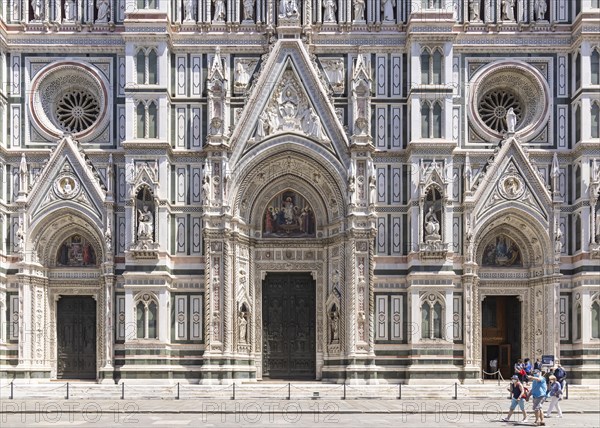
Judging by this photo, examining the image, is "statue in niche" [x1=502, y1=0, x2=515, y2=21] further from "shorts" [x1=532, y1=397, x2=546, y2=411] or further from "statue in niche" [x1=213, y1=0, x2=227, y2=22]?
"shorts" [x1=532, y1=397, x2=546, y2=411]

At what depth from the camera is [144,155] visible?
41.7m

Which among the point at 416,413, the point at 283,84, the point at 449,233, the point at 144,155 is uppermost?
the point at 283,84

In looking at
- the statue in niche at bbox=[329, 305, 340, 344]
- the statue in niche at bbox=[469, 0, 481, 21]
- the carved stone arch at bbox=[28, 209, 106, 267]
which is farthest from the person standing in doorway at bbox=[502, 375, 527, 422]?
the carved stone arch at bbox=[28, 209, 106, 267]

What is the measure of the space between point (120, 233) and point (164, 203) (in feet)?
8.03

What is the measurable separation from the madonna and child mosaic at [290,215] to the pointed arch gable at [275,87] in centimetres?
281

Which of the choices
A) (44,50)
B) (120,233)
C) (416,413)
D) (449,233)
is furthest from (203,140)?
(416,413)

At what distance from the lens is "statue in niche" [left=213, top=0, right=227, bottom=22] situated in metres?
43.0

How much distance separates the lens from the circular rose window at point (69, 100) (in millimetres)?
42812

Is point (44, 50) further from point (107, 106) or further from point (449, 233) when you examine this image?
point (449, 233)

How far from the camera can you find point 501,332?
1746 inches

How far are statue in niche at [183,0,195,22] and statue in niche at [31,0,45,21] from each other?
6.22 metres

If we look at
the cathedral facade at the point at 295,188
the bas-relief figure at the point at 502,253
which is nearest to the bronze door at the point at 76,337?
the cathedral facade at the point at 295,188

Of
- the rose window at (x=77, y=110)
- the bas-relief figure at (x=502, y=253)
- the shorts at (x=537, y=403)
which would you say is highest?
the rose window at (x=77, y=110)

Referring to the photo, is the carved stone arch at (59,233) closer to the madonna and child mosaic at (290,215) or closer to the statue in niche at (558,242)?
the madonna and child mosaic at (290,215)
